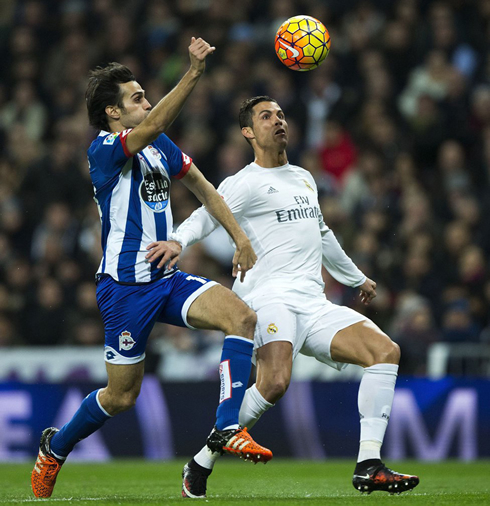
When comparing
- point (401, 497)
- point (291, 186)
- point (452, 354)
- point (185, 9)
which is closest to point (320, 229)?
point (291, 186)

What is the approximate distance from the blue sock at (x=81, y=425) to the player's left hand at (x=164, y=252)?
3.31 feet

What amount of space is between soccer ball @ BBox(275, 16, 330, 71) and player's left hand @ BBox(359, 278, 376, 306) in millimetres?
1544

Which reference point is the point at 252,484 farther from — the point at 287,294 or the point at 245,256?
the point at 245,256

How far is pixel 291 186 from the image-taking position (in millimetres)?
7012

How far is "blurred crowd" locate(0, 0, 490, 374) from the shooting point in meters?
11.4

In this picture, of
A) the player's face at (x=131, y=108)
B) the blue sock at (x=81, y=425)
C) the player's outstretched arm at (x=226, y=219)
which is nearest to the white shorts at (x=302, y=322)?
the player's outstretched arm at (x=226, y=219)

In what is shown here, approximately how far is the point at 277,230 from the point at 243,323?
107cm

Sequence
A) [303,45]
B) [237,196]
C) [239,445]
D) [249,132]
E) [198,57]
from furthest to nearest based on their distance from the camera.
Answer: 1. [303,45]
2. [249,132]
3. [237,196]
4. [198,57]
5. [239,445]

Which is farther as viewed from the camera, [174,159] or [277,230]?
[277,230]

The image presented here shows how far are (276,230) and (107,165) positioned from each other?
1287 mm

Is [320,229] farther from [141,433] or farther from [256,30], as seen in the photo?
[256,30]

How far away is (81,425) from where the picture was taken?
6.55 metres

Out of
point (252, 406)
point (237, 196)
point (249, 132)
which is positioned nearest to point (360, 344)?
point (252, 406)

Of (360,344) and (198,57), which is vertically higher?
(198,57)
